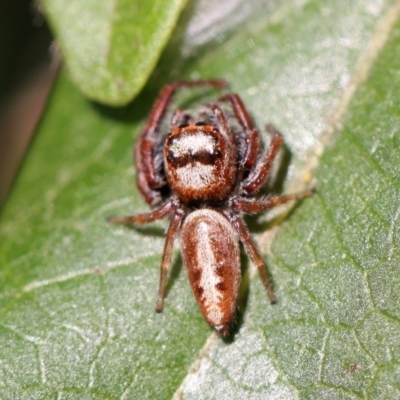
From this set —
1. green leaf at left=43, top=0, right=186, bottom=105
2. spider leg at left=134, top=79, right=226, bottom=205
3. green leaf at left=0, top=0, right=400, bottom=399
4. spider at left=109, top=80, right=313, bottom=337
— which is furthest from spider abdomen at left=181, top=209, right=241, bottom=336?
green leaf at left=43, top=0, right=186, bottom=105

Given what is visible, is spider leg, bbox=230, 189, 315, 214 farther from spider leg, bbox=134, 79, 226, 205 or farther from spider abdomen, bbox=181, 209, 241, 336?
spider leg, bbox=134, 79, 226, 205

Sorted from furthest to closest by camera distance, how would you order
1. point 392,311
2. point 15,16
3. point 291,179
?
point 15,16
point 291,179
point 392,311

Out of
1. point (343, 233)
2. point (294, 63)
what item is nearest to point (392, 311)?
point (343, 233)

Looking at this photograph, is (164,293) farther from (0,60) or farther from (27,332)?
Result: (0,60)

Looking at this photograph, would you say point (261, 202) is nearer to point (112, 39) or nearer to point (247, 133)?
point (247, 133)

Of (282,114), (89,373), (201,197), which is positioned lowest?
Result: (89,373)

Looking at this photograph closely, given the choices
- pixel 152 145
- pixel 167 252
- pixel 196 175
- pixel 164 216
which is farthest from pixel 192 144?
pixel 167 252

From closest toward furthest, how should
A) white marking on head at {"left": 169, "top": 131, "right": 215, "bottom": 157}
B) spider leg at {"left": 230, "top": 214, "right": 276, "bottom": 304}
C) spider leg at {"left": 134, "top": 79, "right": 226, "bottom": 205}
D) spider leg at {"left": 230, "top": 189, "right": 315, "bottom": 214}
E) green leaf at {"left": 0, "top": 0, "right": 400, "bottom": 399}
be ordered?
green leaf at {"left": 0, "top": 0, "right": 400, "bottom": 399}, spider leg at {"left": 230, "top": 214, "right": 276, "bottom": 304}, spider leg at {"left": 230, "top": 189, "right": 315, "bottom": 214}, white marking on head at {"left": 169, "top": 131, "right": 215, "bottom": 157}, spider leg at {"left": 134, "top": 79, "right": 226, "bottom": 205}
